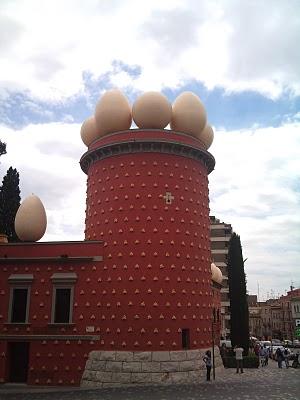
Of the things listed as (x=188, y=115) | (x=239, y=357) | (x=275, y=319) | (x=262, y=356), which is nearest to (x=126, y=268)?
(x=239, y=357)

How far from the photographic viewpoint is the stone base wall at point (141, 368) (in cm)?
2083

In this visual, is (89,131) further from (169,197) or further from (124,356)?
(124,356)

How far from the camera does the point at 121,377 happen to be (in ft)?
68.9

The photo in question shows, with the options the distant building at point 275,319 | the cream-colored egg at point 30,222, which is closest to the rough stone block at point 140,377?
the cream-colored egg at point 30,222

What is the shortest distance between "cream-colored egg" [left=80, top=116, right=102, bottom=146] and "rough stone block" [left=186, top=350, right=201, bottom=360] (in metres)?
15.0

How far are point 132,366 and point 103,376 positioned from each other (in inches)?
67.0

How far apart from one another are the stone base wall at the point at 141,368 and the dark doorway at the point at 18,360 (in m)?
3.97

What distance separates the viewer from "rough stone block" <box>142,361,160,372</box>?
20945 mm

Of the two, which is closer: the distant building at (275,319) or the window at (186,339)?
the window at (186,339)

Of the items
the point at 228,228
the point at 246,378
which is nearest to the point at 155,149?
the point at 246,378

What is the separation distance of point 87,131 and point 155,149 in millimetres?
6035

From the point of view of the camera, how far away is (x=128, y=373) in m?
21.0

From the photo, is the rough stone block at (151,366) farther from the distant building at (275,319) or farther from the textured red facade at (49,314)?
the distant building at (275,319)

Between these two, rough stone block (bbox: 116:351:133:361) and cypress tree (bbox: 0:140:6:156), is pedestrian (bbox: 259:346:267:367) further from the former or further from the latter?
cypress tree (bbox: 0:140:6:156)
